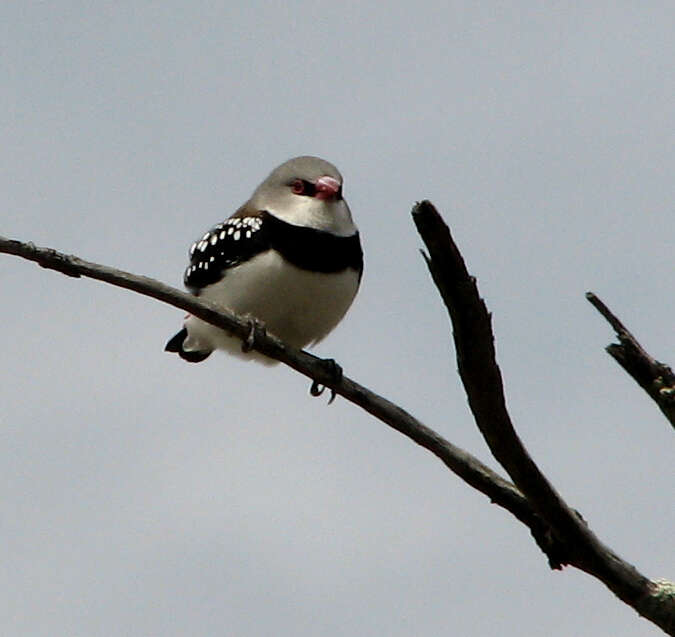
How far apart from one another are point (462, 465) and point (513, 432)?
52 cm

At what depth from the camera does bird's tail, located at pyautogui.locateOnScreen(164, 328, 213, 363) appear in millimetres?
9414

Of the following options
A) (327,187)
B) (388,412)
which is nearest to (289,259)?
(327,187)

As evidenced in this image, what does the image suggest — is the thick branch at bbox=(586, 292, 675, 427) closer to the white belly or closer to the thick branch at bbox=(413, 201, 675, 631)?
the thick branch at bbox=(413, 201, 675, 631)

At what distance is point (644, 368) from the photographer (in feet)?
15.0

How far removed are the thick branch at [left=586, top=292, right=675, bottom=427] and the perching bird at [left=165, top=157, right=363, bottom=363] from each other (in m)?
3.39

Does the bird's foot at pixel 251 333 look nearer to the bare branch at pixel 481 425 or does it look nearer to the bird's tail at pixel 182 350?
the bare branch at pixel 481 425

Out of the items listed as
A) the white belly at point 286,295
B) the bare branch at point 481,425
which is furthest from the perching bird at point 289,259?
the bare branch at point 481,425

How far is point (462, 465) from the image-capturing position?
16.5 ft

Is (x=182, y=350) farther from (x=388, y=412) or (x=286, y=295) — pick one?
(x=388, y=412)

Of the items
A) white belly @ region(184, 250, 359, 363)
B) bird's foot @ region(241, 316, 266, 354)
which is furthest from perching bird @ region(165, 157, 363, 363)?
bird's foot @ region(241, 316, 266, 354)

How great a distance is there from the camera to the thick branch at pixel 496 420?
4266 mm

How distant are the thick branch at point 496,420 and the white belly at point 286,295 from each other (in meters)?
3.25

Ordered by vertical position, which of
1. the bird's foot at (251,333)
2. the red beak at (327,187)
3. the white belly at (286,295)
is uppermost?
the red beak at (327,187)

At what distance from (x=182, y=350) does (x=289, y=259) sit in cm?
189
